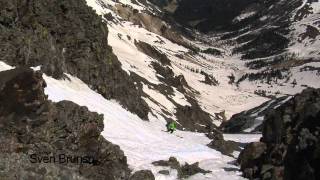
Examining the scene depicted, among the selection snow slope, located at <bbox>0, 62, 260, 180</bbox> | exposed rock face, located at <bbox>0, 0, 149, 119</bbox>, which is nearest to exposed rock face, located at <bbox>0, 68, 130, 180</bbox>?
snow slope, located at <bbox>0, 62, 260, 180</bbox>

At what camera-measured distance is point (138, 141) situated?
38.3m

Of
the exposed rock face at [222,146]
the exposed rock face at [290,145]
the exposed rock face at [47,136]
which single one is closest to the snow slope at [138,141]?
the exposed rock face at [222,146]

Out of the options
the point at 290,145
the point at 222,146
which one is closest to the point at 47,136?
the point at 290,145

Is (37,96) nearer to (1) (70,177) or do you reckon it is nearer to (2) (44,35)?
(1) (70,177)

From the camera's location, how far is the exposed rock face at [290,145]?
22.2 m

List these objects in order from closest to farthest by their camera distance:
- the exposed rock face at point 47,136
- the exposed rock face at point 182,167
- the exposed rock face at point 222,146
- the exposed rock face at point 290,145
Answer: the exposed rock face at point 290,145, the exposed rock face at point 47,136, the exposed rock face at point 182,167, the exposed rock face at point 222,146

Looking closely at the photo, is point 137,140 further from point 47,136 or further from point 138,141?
point 47,136

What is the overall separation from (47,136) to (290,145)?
10.6m

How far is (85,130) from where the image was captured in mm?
28797

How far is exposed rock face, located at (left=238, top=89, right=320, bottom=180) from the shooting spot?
72.7 feet

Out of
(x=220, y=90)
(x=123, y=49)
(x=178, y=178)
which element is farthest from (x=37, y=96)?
(x=220, y=90)

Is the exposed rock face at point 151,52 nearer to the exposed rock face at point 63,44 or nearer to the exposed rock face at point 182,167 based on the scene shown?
the exposed rock face at point 63,44

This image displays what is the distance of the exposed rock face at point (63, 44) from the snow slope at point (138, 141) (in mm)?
1789

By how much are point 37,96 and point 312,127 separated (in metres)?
11.9
